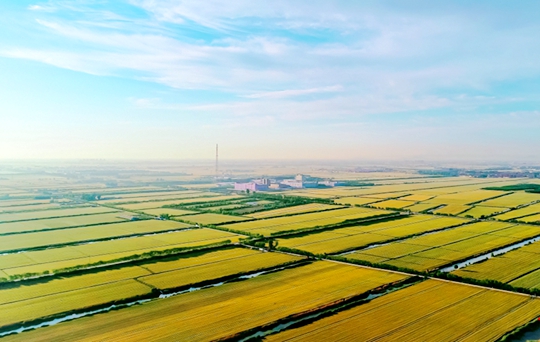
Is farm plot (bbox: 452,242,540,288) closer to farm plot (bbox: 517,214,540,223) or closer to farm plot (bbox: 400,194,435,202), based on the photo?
farm plot (bbox: 517,214,540,223)

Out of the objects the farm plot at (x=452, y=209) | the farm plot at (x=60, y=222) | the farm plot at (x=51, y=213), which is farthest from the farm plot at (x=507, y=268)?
the farm plot at (x=51, y=213)

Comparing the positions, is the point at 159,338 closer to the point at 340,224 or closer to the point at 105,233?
the point at 105,233

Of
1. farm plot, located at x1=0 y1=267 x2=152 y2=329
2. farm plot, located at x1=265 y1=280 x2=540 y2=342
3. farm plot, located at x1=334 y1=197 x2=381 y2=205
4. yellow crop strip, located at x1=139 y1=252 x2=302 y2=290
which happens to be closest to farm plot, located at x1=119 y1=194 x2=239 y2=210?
farm plot, located at x1=334 y1=197 x2=381 y2=205

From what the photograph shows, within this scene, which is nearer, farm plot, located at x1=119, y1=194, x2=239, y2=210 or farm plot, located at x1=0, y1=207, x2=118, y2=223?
farm plot, located at x1=0, y1=207, x2=118, y2=223

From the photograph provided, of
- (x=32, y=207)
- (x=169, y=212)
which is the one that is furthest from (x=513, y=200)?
(x=32, y=207)

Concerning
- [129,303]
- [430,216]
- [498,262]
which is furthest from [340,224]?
[129,303]

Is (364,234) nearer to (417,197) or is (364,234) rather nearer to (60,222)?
(60,222)

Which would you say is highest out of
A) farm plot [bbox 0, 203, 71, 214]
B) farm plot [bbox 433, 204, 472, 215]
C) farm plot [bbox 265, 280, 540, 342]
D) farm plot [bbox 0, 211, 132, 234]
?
farm plot [bbox 433, 204, 472, 215]
